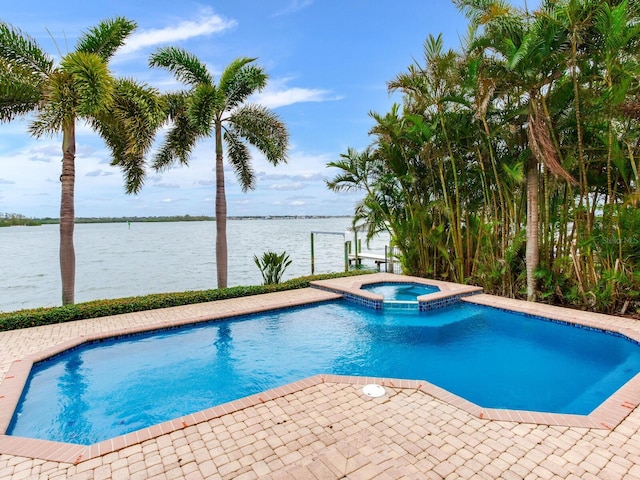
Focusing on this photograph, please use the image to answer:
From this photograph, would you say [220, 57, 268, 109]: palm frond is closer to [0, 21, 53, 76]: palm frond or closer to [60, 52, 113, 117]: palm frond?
[60, 52, 113, 117]: palm frond

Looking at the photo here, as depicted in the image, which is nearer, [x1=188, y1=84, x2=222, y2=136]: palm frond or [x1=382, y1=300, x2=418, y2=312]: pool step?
[x1=382, y1=300, x2=418, y2=312]: pool step

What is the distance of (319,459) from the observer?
2934 millimetres

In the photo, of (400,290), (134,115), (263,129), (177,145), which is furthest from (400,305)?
(177,145)

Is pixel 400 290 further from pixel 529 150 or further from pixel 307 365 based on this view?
pixel 307 365

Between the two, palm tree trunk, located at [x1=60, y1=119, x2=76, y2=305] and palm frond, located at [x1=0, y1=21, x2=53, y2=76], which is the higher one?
palm frond, located at [x1=0, y1=21, x2=53, y2=76]

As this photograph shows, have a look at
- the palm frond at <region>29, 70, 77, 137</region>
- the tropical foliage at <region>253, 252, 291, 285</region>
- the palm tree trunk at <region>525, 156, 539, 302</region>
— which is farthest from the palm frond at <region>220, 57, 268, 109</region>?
the palm tree trunk at <region>525, 156, 539, 302</region>

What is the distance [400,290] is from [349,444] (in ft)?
23.9

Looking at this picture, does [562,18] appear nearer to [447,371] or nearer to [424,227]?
[424,227]

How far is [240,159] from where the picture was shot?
11281mm

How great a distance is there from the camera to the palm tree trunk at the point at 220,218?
33.7ft

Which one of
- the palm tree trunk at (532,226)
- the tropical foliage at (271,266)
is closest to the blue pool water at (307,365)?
the palm tree trunk at (532,226)

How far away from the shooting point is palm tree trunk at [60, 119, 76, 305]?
816cm

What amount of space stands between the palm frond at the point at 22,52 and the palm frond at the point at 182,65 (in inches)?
91.0

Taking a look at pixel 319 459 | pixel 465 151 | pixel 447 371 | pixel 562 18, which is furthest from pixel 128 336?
pixel 562 18
